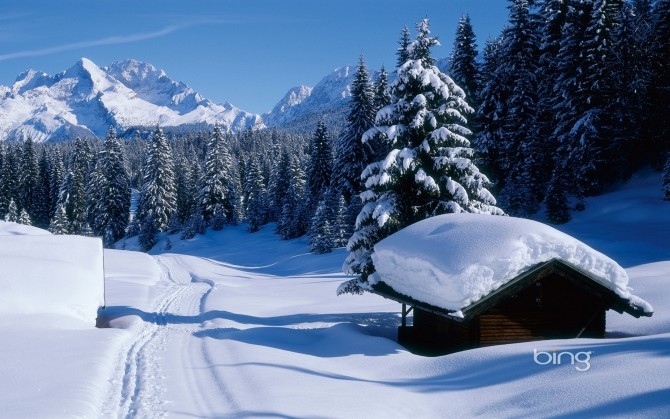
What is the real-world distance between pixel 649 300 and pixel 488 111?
26994mm

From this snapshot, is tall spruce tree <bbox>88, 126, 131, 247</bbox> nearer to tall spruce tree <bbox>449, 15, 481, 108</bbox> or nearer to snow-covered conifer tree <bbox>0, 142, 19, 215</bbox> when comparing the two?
snow-covered conifer tree <bbox>0, 142, 19, 215</bbox>

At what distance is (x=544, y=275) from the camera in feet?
48.8

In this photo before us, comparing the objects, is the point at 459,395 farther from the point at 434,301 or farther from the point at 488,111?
the point at 488,111

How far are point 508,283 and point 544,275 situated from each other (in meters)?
1.26

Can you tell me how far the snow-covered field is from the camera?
393 inches

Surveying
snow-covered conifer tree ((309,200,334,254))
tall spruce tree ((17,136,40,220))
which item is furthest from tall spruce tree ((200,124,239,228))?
tall spruce tree ((17,136,40,220))

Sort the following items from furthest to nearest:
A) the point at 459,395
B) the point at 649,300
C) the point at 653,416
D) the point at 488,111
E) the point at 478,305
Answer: the point at 488,111
the point at 649,300
the point at 478,305
the point at 459,395
the point at 653,416

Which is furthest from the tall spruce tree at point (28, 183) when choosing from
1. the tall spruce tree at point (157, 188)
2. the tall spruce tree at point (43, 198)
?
the tall spruce tree at point (157, 188)

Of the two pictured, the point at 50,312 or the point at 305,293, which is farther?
the point at 305,293

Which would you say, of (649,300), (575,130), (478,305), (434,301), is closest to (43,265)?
(434,301)

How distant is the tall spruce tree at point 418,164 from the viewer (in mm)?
19281

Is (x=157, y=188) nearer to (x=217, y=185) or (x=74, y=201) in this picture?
(x=217, y=185)

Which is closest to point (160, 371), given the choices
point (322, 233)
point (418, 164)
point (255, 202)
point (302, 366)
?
point (302, 366)

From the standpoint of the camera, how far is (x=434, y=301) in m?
15.1
